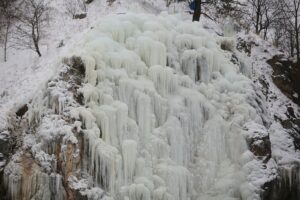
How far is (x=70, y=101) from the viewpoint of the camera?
1031 centimetres

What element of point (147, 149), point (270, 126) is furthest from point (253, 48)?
point (147, 149)

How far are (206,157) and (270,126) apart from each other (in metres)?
3.03

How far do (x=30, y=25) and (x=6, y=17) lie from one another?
1920mm

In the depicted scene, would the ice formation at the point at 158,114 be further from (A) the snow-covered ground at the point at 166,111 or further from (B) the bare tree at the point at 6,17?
(B) the bare tree at the point at 6,17

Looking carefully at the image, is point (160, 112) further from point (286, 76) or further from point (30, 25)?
point (30, 25)

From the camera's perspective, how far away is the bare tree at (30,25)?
1683cm

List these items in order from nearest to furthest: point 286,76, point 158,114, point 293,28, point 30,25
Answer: point 158,114, point 286,76, point 30,25, point 293,28

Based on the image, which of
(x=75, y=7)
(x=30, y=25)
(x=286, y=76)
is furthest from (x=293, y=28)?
(x=30, y=25)

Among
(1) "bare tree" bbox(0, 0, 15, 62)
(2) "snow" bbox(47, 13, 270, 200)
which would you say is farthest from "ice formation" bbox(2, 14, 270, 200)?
(1) "bare tree" bbox(0, 0, 15, 62)

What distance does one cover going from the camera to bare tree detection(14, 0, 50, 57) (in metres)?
16.8

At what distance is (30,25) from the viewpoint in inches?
731

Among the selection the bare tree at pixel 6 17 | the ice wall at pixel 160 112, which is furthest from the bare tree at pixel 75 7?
the ice wall at pixel 160 112

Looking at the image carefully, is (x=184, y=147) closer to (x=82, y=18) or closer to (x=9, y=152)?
(x=9, y=152)

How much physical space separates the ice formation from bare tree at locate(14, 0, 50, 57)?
A: 5.35 metres
